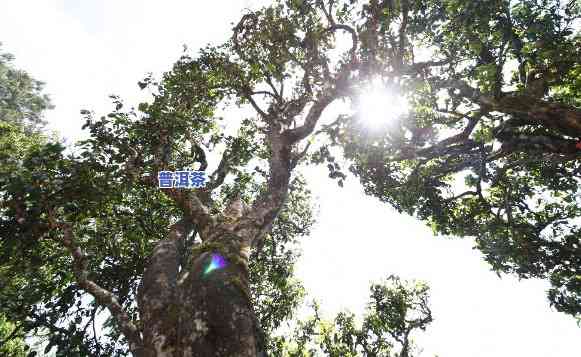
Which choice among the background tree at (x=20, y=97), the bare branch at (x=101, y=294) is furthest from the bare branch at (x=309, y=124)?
the background tree at (x=20, y=97)

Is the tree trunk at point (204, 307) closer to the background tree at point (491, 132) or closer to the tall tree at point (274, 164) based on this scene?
the tall tree at point (274, 164)

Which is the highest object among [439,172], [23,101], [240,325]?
[23,101]

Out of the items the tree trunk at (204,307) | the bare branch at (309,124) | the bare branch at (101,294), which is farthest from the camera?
the bare branch at (309,124)

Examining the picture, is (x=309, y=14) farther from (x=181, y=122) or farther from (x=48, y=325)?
(x=48, y=325)

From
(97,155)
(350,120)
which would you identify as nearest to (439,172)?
(350,120)

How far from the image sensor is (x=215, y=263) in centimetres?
492

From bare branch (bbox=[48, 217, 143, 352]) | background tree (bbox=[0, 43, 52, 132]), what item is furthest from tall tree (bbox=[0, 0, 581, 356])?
background tree (bbox=[0, 43, 52, 132])

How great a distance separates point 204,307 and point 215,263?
855mm

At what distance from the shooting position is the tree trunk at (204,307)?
12.6ft

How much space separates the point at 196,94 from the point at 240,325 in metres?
8.43

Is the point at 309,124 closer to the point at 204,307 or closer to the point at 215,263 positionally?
the point at 215,263

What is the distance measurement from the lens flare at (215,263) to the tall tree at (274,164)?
0.03 meters

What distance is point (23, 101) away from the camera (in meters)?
29.7

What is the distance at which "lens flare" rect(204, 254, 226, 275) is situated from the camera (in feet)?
15.6
